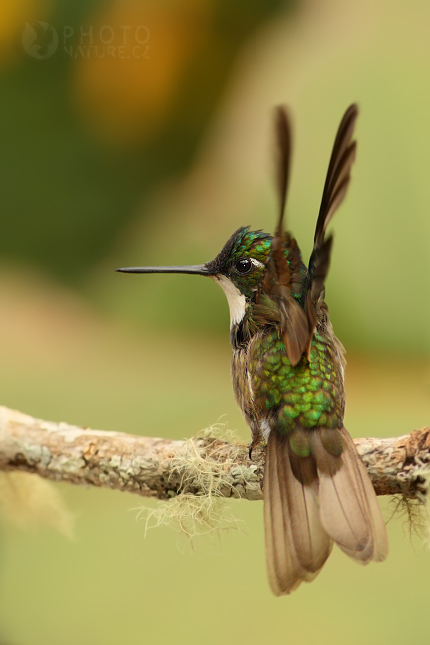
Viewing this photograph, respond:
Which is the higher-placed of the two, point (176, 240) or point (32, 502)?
point (176, 240)

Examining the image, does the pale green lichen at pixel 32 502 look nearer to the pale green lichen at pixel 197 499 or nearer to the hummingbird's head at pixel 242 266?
the pale green lichen at pixel 197 499

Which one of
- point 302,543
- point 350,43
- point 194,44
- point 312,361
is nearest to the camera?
point 302,543

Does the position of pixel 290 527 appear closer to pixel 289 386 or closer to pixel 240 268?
pixel 289 386

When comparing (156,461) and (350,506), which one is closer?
(350,506)

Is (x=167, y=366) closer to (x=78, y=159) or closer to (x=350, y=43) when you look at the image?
(x=78, y=159)

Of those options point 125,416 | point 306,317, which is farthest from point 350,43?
point 306,317

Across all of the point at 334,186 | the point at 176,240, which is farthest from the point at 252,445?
the point at 176,240

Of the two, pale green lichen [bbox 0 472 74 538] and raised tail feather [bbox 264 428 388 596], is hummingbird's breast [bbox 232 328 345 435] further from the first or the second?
pale green lichen [bbox 0 472 74 538]
